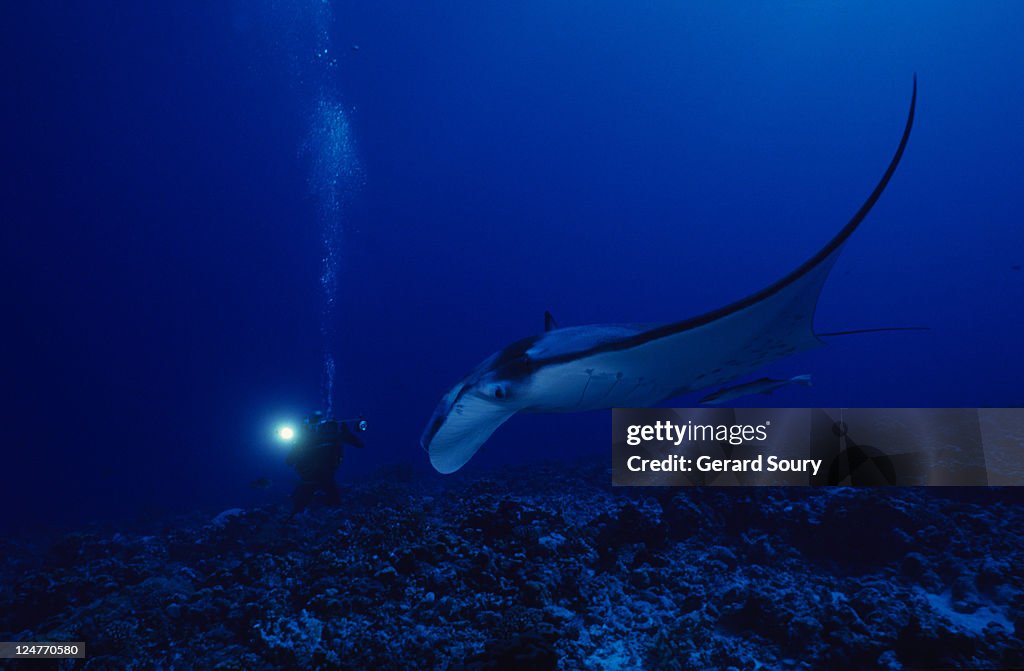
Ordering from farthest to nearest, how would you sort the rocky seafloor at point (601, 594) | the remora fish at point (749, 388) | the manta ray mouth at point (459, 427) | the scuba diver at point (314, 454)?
the scuba diver at point (314, 454), the remora fish at point (749, 388), the rocky seafloor at point (601, 594), the manta ray mouth at point (459, 427)

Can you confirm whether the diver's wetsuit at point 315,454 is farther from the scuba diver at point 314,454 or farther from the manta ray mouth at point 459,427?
the manta ray mouth at point 459,427

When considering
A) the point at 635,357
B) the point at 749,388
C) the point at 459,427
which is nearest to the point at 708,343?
the point at 635,357

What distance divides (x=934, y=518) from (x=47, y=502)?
6308cm

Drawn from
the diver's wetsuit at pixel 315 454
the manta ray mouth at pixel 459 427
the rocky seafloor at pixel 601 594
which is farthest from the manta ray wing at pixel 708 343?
the diver's wetsuit at pixel 315 454

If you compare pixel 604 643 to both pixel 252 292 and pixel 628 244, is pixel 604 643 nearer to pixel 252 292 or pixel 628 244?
pixel 252 292

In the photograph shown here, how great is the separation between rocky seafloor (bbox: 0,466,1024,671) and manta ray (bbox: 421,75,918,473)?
1.26 meters

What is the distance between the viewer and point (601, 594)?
358 cm

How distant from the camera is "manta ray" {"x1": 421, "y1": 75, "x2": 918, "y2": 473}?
81.7 inches

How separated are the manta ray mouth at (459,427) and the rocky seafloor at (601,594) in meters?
1.12

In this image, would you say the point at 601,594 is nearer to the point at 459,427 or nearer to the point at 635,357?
the point at 459,427

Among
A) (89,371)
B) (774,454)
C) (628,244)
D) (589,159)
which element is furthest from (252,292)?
(774,454)

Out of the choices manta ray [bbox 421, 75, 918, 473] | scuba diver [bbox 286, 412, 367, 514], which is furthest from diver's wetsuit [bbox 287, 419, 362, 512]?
manta ray [bbox 421, 75, 918, 473]

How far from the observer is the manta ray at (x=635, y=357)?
6.81ft

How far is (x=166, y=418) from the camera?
62.6 meters
